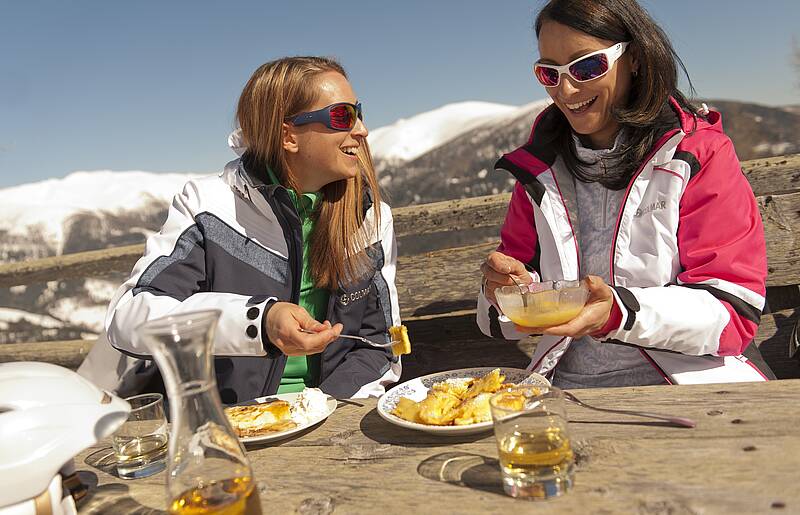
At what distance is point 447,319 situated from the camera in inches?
139

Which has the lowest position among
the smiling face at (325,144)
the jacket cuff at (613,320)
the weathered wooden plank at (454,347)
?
the weathered wooden plank at (454,347)

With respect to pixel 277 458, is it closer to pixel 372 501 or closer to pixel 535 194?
pixel 372 501

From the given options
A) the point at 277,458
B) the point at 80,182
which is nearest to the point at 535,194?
the point at 277,458

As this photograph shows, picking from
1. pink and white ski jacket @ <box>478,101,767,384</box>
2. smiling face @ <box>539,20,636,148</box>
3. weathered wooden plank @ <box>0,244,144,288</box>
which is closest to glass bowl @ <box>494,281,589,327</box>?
pink and white ski jacket @ <box>478,101,767,384</box>

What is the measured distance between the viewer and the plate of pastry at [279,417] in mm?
1604

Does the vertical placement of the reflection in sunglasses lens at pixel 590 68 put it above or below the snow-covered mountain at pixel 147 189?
above

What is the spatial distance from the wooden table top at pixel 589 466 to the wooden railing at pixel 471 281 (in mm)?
1626

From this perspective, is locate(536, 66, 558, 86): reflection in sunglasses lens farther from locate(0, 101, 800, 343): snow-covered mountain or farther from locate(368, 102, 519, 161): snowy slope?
locate(368, 102, 519, 161): snowy slope

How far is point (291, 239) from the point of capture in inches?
101

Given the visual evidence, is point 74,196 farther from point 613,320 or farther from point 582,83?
point 613,320

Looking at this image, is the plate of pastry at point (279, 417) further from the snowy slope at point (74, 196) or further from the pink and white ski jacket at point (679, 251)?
the snowy slope at point (74, 196)

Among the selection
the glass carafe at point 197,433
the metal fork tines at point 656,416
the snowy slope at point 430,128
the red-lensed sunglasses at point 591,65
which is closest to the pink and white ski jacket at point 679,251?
the red-lensed sunglasses at point 591,65

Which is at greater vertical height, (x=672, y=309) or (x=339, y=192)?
(x=339, y=192)

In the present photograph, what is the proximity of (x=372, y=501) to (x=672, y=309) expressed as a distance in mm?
1145
